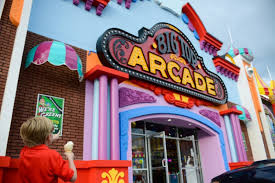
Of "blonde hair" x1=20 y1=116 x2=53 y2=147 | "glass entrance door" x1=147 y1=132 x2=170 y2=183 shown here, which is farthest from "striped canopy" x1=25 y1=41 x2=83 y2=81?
"glass entrance door" x1=147 y1=132 x2=170 y2=183

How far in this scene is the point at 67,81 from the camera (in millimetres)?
5688

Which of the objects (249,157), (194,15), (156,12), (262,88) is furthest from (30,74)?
(262,88)

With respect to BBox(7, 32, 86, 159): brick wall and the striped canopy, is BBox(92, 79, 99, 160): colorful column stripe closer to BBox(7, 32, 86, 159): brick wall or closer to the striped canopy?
BBox(7, 32, 86, 159): brick wall

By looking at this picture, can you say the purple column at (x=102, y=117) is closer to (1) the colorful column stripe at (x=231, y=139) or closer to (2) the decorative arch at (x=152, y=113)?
(2) the decorative arch at (x=152, y=113)

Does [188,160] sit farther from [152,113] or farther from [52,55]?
[52,55]

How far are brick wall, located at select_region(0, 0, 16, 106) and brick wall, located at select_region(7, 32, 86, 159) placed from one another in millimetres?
625

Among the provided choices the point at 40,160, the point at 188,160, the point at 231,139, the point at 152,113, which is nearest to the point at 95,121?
Result: the point at 152,113

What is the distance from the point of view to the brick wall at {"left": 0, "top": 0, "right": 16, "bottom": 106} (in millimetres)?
4254

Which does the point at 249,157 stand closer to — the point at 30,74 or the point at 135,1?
the point at 135,1

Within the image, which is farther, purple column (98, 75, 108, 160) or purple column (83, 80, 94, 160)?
purple column (83, 80, 94, 160)

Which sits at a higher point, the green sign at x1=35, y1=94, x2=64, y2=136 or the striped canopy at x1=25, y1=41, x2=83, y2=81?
the striped canopy at x1=25, y1=41, x2=83, y2=81

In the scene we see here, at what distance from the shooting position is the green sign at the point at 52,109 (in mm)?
5023

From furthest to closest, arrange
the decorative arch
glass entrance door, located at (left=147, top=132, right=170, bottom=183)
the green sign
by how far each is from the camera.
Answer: glass entrance door, located at (left=147, top=132, right=170, bottom=183) → the decorative arch → the green sign

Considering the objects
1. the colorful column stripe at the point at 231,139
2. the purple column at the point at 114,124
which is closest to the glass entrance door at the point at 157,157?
the purple column at the point at 114,124
